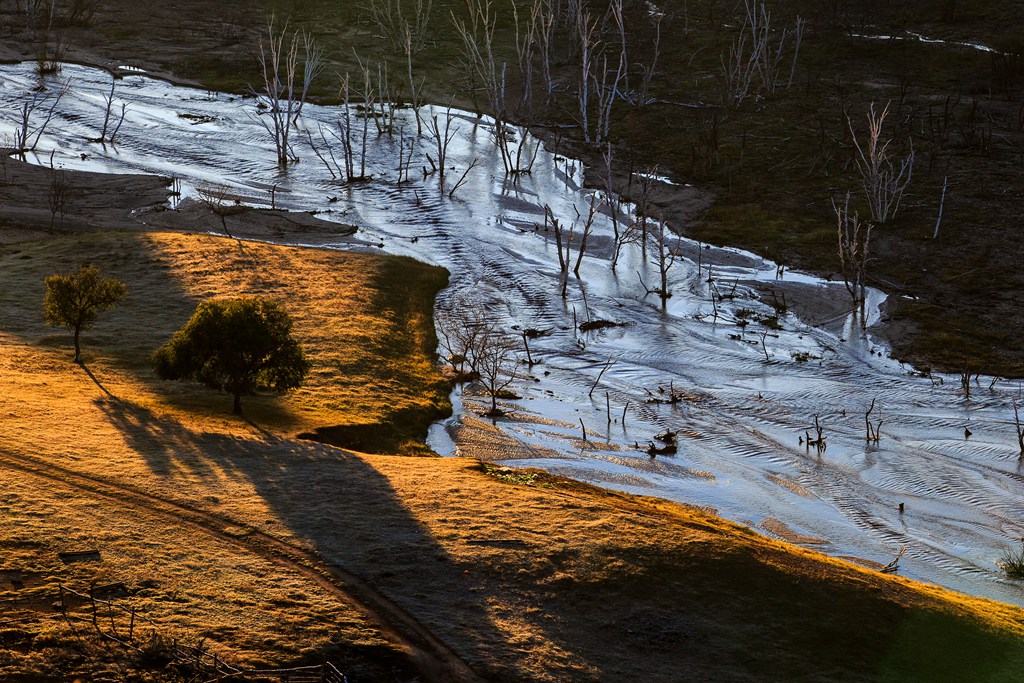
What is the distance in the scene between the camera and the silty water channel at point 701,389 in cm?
1206

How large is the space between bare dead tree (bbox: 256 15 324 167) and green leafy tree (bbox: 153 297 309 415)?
14167mm

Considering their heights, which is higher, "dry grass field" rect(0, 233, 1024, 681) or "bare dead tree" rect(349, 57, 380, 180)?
"bare dead tree" rect(349, 57, 380, 180)

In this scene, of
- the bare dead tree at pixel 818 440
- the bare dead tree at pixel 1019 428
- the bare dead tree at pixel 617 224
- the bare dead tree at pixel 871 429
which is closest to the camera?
the bare dead tree at pixel 1019 428

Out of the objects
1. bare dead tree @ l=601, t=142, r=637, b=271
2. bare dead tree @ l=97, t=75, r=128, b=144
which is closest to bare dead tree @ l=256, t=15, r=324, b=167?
bare dead tree @ l=97, t=75, r=128, b=144

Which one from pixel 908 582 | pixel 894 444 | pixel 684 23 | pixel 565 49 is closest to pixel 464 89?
pixel 565 49

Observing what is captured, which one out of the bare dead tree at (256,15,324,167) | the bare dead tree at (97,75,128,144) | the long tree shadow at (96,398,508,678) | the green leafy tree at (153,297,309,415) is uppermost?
the bare dead tree at (256,15,324,167)

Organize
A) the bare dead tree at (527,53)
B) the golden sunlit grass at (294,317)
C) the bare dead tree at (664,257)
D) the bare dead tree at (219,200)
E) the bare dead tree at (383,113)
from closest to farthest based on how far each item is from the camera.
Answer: the golden sunlit grass at (294,317) < the bare dead tree at (664,257) < the bare dead tree at (219,200) < the bare dead tree at (527,53) < the bare dead tree at (383,113)

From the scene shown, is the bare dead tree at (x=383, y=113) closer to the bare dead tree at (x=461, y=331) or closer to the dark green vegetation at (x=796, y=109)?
the dark green vegetation at (x=796, y=109)

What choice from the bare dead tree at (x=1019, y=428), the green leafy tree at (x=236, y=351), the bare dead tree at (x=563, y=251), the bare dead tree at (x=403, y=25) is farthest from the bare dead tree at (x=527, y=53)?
the green leafy tree at (x=236, y=351)

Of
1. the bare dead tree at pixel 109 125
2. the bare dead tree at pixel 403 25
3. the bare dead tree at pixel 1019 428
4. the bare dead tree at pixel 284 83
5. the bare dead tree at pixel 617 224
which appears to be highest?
the bare dead tree at pixel 403 25

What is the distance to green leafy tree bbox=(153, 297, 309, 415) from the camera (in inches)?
472

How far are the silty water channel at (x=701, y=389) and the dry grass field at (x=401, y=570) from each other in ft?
6.23

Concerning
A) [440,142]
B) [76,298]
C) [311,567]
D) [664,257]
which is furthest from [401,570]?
[440,142]

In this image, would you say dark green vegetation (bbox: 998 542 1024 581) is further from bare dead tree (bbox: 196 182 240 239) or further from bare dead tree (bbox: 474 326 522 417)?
bare dead tree (bbox: 196 182 240 239)
